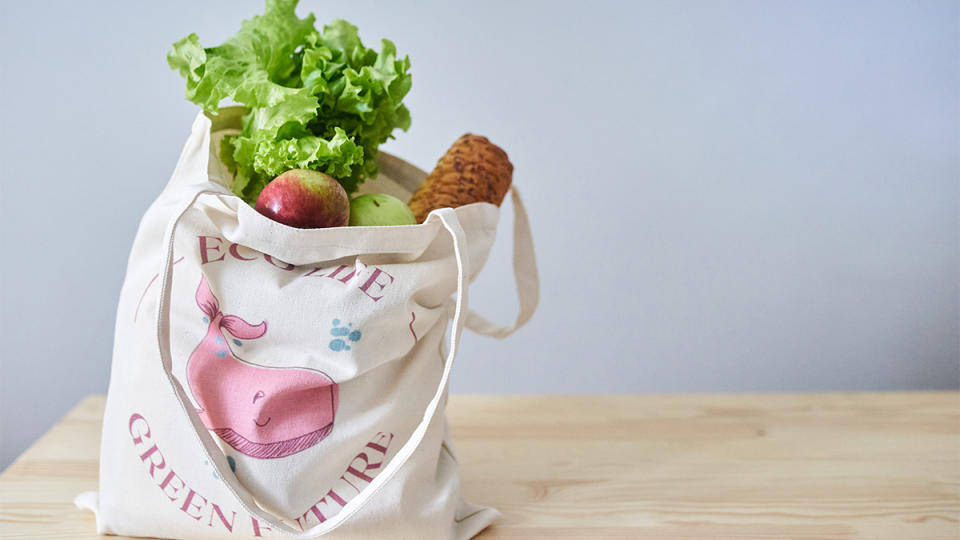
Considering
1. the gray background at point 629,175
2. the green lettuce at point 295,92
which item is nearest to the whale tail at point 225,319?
the green lettuce at point 295,92

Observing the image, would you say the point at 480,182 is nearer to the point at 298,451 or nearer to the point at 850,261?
the point at 298,451

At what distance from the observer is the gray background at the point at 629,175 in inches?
40.5

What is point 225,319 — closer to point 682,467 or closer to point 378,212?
point 378,212

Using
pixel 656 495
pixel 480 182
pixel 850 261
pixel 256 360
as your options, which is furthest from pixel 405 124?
pixel 850 261

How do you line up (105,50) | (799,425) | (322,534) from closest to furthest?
(322,534) → (799,425) → (105,50)

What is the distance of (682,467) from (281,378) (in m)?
0.41

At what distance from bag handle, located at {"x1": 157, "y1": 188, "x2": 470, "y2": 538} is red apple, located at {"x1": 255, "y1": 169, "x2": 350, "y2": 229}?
0.04 m

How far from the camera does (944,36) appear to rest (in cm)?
106

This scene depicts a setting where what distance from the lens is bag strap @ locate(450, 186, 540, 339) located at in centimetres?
78

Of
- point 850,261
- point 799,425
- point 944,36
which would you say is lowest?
point 799,425

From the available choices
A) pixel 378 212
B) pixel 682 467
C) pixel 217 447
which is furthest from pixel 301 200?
Answer: pixel 682 467

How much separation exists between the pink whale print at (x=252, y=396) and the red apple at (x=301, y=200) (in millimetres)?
72

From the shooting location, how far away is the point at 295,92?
0.65 metres

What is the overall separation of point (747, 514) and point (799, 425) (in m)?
0.25
